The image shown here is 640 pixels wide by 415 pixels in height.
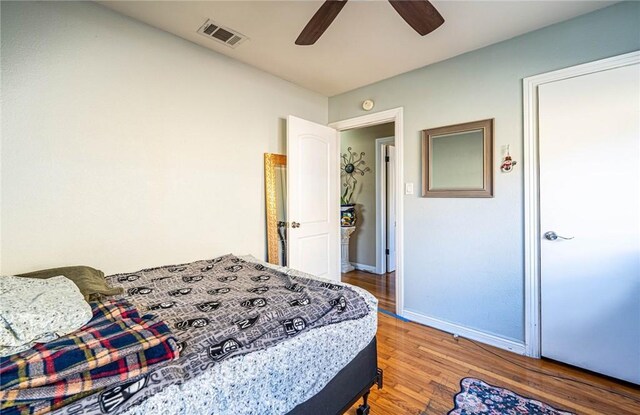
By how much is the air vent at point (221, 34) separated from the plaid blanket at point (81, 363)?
2037mm

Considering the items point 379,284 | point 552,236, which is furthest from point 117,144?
point 379,284

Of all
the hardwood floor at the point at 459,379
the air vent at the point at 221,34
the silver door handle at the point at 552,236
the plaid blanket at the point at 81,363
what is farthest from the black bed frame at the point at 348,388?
the air vent at the point at 221,34

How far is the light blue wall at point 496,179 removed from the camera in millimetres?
1989

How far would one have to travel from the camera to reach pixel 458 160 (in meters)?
2.52

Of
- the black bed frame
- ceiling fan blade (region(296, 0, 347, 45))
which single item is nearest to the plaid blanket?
the black bed frame

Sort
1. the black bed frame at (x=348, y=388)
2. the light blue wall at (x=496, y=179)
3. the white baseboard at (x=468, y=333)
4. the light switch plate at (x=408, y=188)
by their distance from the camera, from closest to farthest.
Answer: the black bed frame at (x=348, y=388) → the light blue wall at (x=496, y=179) → the white baseboard at (x=468, y=333) → the light switch plate at (x=408, y=188)

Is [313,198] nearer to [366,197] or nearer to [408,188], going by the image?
[408,188]

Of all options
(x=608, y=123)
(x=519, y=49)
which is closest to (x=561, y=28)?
(x=519, y=49)

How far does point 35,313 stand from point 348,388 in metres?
1.30

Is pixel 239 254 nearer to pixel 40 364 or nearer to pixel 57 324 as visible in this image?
pixel 57 324

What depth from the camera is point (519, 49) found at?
220 centimetres

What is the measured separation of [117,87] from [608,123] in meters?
3.30

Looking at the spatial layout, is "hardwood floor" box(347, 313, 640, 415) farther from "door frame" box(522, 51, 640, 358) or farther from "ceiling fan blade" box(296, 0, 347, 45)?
"ceiling fan blade" box(296, 0, 347, 45)

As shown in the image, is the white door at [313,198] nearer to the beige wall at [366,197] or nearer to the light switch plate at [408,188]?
the light switch plate at [408,188]
